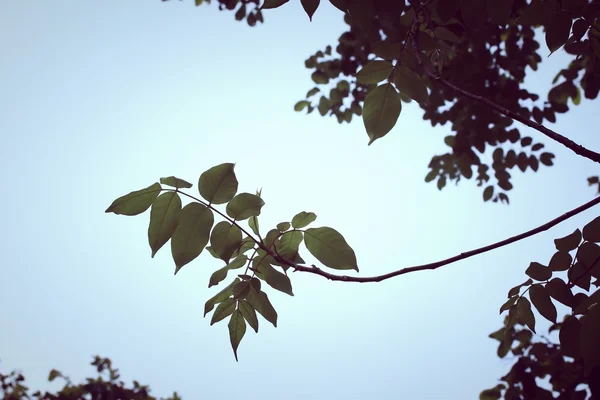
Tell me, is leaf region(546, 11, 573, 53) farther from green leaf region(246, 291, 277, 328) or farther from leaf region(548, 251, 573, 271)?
green leaf region(246, 291, 277, 328)

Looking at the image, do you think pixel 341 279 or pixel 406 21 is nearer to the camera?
pixel 341 279

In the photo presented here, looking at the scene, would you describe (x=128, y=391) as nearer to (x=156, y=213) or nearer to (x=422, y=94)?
(x=156, y=213)

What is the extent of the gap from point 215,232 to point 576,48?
148 cm

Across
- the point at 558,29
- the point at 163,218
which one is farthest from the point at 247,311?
the point at 558,29

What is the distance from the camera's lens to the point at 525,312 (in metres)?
1.23

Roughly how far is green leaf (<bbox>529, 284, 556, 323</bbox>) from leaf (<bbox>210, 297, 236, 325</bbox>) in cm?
93

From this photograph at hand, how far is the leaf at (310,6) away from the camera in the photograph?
0.85 m

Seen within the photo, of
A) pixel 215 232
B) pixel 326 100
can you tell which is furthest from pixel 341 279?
pixel 326 100

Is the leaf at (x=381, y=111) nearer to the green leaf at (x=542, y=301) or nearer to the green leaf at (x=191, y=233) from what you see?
the green leaf at (x=191, y=233)

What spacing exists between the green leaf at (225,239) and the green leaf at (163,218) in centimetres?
Answer: 10

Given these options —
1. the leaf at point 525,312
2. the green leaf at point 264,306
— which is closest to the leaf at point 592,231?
the leaf at point 525,312

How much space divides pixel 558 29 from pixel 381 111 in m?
0.56

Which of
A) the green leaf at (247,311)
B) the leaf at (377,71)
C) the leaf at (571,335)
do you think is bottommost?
the leaf at (571,335)

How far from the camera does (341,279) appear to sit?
980 millimetres
